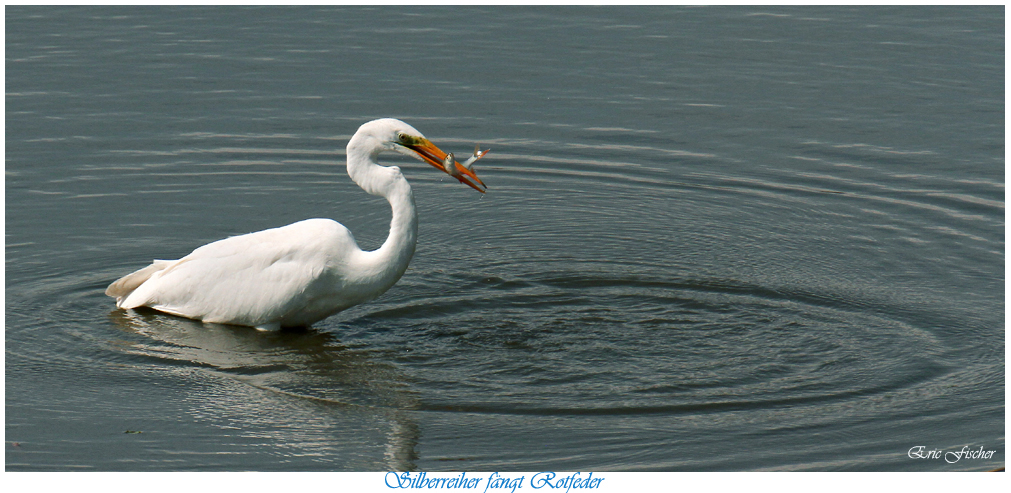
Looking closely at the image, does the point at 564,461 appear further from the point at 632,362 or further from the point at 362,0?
the point at 362,0

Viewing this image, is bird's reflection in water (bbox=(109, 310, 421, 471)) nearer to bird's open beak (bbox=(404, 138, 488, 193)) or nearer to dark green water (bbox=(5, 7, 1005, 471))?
dark green water (bbox=(5, 7, 1005, 471))

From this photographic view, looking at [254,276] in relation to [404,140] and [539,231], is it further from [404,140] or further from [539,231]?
[539,231]

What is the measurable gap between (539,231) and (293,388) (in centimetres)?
378

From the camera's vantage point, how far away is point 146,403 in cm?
792

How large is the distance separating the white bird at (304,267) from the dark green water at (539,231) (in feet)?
0.64

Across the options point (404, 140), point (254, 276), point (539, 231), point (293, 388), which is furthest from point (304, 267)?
point (539, 231)

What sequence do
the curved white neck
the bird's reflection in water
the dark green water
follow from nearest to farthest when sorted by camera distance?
the bird's reflection in water < the dark green water < the curved white neck

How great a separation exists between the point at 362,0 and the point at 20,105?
5.69 metres

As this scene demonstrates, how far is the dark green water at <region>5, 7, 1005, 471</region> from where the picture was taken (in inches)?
300

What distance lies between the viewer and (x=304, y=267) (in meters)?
8.95

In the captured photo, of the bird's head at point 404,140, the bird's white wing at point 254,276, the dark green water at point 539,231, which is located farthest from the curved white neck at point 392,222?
the dark green water at point 539,231

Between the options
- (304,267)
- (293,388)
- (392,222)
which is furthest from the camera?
(304,267)

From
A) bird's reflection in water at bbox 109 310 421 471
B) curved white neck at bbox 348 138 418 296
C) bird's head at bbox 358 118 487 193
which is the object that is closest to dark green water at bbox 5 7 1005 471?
bird's reflection in water at bbox 109 310 421 471

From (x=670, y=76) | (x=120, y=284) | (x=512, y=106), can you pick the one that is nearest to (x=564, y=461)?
(x=120, y=284)
